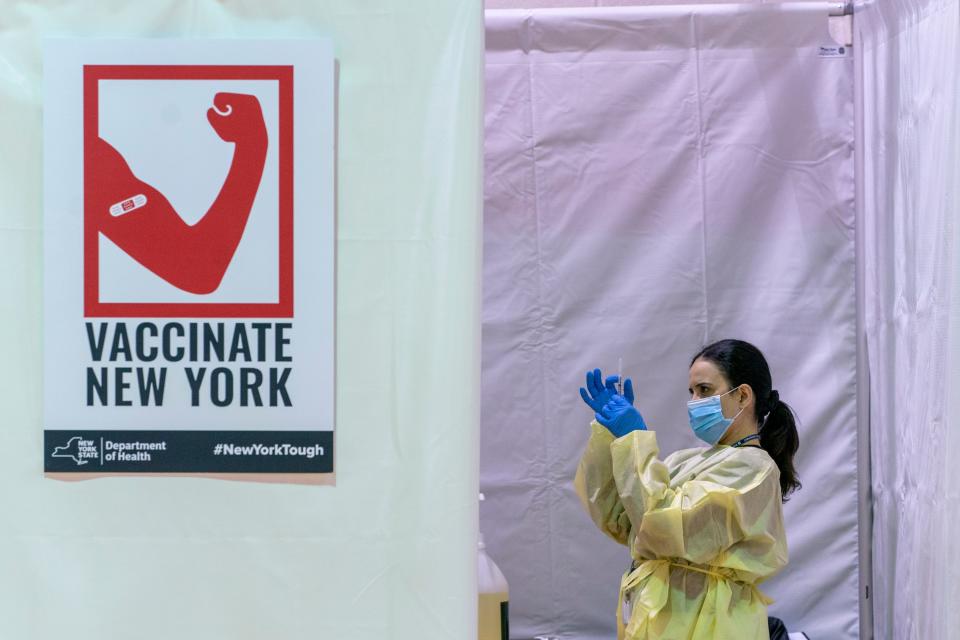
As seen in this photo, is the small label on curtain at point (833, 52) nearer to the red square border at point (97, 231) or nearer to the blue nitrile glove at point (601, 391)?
the blue nitrile glove at point (601, 391)

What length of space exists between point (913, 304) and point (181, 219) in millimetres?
1982

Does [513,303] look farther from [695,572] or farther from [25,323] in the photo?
[25,323]

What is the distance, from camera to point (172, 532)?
163 cm

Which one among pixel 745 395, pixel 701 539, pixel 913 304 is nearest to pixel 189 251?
pixel 701 539

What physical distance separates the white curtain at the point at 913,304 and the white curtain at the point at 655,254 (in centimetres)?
14

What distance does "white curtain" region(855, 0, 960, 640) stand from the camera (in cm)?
243

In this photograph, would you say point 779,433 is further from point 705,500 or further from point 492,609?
point 492,609

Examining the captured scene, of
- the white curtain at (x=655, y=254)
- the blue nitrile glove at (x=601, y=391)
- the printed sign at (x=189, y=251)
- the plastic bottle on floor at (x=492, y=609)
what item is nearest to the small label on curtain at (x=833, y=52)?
the white curtain at (x=655, y=254)

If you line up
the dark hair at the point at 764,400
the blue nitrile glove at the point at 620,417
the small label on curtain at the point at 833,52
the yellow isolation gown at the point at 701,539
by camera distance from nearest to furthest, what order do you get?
the yellow isolation gown at the point at 701,539, the blue nitrile glove at the point at 620,417, the dark hair at the point at 764,400, the small label on curtain at the point at 833,52

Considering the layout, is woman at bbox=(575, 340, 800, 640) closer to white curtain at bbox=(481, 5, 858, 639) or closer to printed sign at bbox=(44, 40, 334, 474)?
white curtain at bbox=(481, 5, 858, 639)

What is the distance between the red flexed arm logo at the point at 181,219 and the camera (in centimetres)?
162

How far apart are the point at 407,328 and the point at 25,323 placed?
553 millimetres

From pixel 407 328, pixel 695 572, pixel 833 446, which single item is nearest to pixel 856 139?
pixel 833 446

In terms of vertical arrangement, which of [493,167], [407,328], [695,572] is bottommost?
[695,572]
